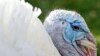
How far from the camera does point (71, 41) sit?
4.56 m

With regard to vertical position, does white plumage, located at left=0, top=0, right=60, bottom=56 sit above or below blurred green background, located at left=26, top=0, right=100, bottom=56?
above

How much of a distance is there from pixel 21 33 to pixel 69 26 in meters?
0.76

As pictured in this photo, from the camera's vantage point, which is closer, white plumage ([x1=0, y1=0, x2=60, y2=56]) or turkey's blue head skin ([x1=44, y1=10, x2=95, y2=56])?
white plumage ([x1=0, y1=0, x2=60, y2=56])

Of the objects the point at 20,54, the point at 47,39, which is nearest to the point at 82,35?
the point at 47,39

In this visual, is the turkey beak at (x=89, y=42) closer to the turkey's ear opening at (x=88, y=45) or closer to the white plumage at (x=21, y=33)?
the turkey's ear opening at (x=88, y=45)

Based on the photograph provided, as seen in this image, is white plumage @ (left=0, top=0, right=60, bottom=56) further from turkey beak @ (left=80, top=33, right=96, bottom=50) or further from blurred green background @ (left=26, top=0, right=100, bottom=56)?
blurred green background @ (left=26, top=0, right=100, bottom=56)

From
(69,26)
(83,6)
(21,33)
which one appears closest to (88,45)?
(69,26)

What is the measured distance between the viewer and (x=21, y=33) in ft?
12.6

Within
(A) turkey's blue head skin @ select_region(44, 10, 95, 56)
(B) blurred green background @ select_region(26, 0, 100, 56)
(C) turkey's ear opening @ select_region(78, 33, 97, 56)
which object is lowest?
(B) blurred green background @ select_region(26, 0, 100, 56)

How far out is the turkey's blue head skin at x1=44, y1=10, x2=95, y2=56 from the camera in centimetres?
446

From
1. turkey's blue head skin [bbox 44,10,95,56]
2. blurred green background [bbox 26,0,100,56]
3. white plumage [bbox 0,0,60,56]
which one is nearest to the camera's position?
white plumage [bbox 0,0,60,56]

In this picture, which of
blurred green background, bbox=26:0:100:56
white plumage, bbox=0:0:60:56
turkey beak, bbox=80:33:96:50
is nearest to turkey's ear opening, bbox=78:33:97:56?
turkey beak, bbox=80:33:96:50

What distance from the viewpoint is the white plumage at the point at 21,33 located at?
3.77 metres

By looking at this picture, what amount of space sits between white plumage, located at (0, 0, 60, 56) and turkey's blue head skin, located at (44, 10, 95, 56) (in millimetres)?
429
